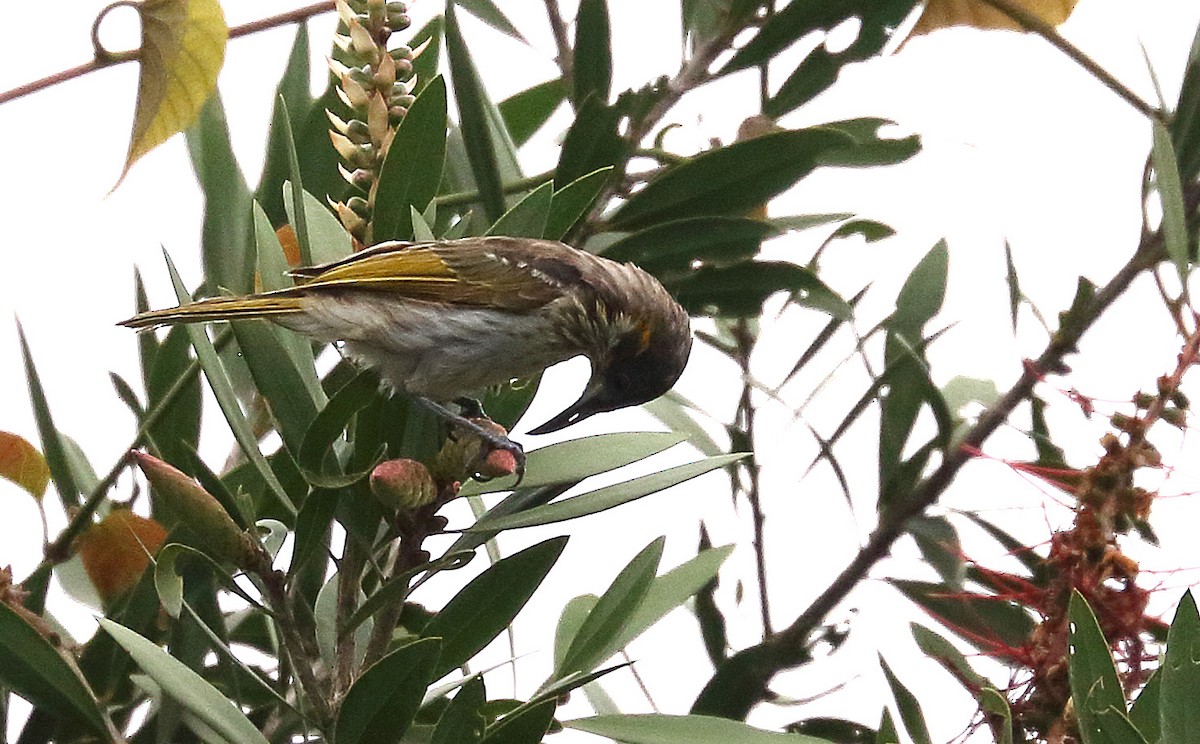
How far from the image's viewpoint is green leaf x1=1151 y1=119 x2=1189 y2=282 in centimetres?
Answer: 114

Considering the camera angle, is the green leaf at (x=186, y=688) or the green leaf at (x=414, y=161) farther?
the green leaf at (x=414, y=161)

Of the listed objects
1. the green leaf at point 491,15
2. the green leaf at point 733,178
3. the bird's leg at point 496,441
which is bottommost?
the bird's leg at point 496,441

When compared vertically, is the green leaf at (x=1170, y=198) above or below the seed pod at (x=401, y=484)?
above

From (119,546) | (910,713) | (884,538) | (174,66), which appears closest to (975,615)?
(884,538)

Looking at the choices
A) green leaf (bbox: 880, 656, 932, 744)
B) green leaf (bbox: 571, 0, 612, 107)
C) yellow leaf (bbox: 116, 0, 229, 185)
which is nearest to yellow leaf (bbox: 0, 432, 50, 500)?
yellow leaf (bbox: 116, 0, 229, 185)

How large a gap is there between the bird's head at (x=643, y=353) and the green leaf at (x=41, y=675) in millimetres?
694

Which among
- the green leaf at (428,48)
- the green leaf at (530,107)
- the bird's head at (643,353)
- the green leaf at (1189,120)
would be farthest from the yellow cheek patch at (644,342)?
the green leaf at (1189,120)

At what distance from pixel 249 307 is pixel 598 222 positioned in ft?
1.11

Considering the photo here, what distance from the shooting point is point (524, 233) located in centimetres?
113

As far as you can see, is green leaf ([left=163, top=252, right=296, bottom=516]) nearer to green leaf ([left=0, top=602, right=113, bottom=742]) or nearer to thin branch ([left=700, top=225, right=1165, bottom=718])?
green leaf ([left=0, top=602, right=113, bottom=742])

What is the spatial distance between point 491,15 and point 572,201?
0.52m

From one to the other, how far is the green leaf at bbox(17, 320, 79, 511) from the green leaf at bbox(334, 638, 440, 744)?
52 centimetres

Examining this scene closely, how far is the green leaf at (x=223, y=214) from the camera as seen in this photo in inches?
52.9

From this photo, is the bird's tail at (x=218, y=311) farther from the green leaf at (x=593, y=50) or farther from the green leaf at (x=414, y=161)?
the green leaf at (x=593, y=50)
